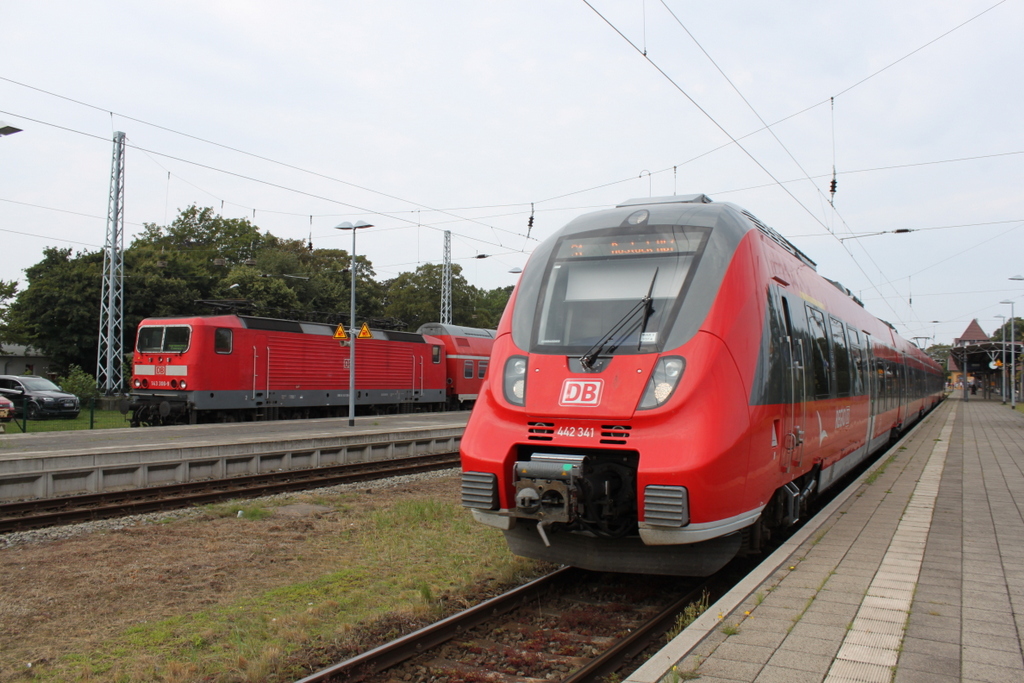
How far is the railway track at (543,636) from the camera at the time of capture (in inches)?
192

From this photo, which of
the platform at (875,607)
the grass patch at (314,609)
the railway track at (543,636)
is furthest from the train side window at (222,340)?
the platform at (875,607)

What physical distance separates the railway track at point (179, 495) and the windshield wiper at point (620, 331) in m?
7.80

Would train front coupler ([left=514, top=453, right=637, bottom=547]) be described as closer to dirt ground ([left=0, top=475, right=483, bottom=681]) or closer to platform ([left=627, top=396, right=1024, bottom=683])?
platform ([left=627, top=396, right=1024, bottom=683])

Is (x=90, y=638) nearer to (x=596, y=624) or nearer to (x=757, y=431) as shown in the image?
(x=596, y=624)

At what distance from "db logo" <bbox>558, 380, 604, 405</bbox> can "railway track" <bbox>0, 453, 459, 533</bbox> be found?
25.0 feet

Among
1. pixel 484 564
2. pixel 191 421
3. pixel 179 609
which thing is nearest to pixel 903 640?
pixel 484 564

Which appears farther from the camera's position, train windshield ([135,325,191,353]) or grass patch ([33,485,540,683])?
train windshield ([135,325,191,353])

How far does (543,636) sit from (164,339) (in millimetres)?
20818

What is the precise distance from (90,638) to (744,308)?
5.64 meters

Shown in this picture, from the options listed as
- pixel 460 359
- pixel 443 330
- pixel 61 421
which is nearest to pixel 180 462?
pixel 61 421

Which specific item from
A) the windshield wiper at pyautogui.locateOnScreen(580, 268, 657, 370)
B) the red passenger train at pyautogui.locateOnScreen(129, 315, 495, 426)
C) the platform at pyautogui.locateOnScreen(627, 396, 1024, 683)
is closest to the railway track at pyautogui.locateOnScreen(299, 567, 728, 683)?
the platform at pyautogui.locateOnScreen(627, 396, 1024, 683)

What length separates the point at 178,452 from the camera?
47.0 feet

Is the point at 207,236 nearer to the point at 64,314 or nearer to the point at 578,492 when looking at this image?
the point at 64,314

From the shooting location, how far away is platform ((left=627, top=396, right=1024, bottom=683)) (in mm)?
4152
